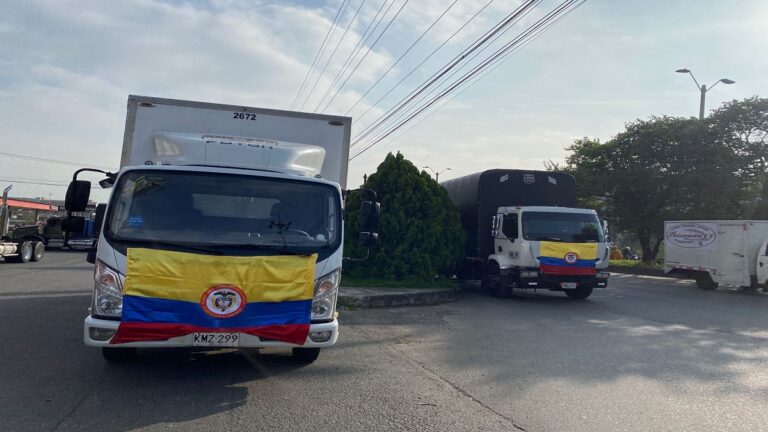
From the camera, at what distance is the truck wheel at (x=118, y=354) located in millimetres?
6512

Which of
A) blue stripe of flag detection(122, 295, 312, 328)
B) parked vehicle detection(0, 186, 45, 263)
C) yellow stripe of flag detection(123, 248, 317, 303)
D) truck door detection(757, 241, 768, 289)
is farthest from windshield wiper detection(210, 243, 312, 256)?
parked vehicle detection(0, 186, 45, 263)

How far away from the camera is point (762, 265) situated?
18609mm

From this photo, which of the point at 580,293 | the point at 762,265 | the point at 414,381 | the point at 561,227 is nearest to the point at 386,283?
the point at 561,227

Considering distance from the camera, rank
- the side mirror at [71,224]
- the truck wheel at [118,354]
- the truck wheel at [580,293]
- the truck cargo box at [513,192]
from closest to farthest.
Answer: the truck wheel at [118,354], the side mirror at [71,224], the truck wheel at [580,293], the truck cargo box at [513,192]

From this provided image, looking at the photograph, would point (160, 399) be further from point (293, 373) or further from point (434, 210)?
point (434, 210)

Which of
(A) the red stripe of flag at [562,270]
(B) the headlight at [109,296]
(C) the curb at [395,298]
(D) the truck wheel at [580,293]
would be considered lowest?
(C) the curb at [395,298]

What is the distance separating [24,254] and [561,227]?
2045 cm

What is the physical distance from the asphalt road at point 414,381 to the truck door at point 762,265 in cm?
939

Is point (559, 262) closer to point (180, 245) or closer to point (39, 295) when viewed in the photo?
point (180, 245)

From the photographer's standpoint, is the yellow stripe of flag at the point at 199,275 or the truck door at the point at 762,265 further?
the truck door at the point at 762,265

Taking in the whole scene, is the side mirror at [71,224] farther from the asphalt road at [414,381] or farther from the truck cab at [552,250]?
the truck cab at [552,250]

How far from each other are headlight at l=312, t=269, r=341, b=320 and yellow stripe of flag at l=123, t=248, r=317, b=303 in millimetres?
321

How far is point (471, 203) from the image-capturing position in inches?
657

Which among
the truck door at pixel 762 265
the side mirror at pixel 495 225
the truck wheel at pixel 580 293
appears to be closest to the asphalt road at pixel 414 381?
the truck wheel at pixel 580 293
